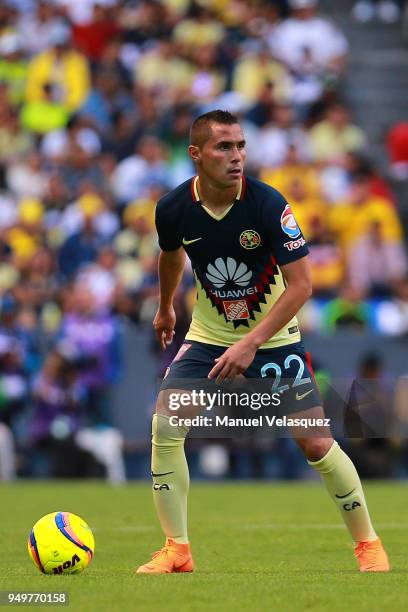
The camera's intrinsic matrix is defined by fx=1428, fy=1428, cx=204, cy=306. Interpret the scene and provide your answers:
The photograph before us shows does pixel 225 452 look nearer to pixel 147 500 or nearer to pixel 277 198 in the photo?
pixel 147 500

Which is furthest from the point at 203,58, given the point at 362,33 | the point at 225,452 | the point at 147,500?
the point at 147,500

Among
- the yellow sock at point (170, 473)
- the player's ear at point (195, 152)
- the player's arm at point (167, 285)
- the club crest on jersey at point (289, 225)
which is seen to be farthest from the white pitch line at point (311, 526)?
the player's ear at point (195, 152)

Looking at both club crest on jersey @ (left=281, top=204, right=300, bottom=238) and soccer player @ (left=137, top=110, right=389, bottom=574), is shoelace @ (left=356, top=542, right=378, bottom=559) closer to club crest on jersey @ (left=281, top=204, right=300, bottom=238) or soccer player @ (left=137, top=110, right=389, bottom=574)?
soccer player @ (left=137, top=110, right=389, bottom=574)

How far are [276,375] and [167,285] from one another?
2.79ft

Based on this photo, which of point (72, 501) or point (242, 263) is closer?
point (242, 263)

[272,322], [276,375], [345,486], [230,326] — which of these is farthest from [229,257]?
[345,486]

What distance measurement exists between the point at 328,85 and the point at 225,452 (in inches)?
243

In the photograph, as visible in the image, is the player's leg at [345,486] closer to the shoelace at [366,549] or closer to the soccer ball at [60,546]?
the shoelace at [366,549]

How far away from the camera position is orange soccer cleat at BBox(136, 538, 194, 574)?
24.1 feet

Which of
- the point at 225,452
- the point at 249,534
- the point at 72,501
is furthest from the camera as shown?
the point at 225,452

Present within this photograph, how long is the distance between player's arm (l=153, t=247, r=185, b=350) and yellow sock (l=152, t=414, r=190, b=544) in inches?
26.9

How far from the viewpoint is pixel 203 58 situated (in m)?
19.8

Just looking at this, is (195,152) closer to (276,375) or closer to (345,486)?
(276,375)

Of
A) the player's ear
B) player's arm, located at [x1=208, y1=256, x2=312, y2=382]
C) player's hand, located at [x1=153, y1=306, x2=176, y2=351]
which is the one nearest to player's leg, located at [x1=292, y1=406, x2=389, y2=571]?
player's arm, located at [x1=208, y1=256, x2=312, y2=382]
